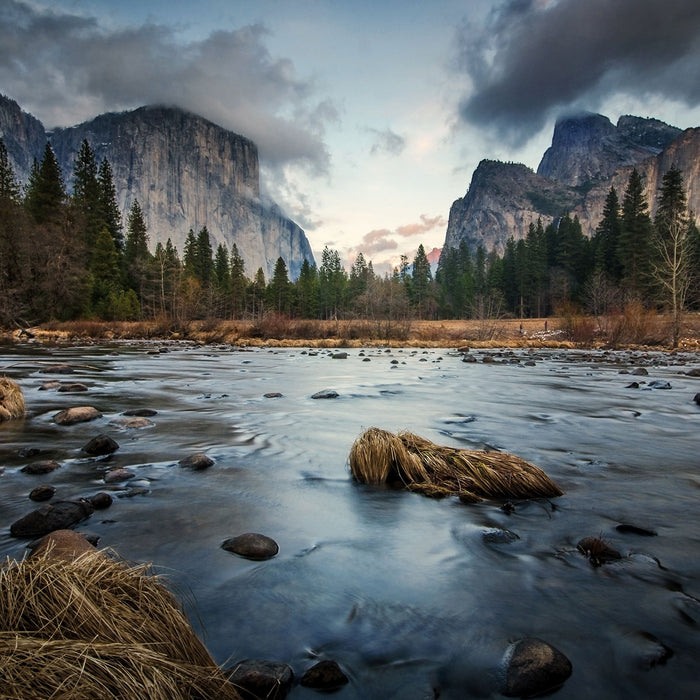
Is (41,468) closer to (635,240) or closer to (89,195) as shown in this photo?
Result: (635,240)

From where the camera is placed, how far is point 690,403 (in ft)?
33.2

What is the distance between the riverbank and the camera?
32.6 metres

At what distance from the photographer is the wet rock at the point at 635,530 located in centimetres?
361

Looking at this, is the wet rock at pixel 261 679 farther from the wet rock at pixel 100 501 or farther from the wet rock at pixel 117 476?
the wet rock at pixel 117 476

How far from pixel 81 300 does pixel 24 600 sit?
5119 cm

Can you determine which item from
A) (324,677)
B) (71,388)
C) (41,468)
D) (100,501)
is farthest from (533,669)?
(71,388)

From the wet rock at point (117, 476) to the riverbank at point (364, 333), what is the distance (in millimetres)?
30618

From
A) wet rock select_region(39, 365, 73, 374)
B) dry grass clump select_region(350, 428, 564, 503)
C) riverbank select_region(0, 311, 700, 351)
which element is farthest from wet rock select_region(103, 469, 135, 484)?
riverbank select_region(0, 311, 700, 351)

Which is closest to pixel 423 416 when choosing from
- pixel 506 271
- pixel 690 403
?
pixel 690 403

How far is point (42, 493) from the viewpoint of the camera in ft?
13.6

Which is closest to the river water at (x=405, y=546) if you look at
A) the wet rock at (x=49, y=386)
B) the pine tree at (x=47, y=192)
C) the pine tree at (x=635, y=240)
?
Result: the wet rock at (x=49, y=386)

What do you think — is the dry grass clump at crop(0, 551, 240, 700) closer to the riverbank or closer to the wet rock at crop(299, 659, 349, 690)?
the wet rock at crop(299, 659, 349, 690)

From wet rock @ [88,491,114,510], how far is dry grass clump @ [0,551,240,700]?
223 cm

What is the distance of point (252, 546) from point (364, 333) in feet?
122
